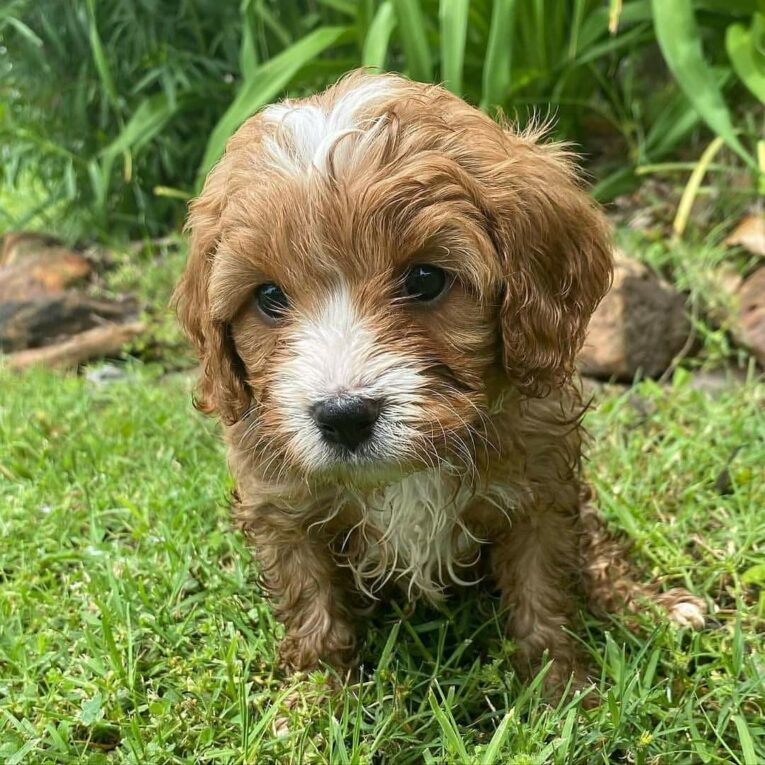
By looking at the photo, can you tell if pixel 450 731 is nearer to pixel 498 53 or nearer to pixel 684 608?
pixel 684 608

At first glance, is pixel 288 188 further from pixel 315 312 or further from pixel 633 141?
pixel 633 141

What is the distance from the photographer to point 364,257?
2000mm

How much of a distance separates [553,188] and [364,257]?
22.2 inches

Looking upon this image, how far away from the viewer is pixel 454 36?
4.48 metres

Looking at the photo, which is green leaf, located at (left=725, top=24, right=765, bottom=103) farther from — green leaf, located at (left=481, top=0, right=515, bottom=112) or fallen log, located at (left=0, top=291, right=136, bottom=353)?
fallen log, located at (left=0, top=291, right=136, bottom=353)

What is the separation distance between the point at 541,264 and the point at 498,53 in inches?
110

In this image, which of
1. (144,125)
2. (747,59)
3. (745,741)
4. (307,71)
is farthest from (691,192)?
(144,125)

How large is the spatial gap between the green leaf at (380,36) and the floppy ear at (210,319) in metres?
2.58

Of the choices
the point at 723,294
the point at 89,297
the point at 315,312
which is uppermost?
the point at 315,312

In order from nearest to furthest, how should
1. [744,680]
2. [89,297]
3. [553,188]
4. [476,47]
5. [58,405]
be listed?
[553,188], [744,680], [58,405], [476,47], [89,297]

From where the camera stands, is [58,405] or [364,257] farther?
[58,405]

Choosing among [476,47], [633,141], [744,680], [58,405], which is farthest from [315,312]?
[633,141]

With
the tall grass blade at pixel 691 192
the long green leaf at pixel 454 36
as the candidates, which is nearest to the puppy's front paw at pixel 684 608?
the tall grass blade at pixel 691 192

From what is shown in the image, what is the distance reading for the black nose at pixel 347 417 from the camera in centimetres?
191
